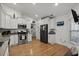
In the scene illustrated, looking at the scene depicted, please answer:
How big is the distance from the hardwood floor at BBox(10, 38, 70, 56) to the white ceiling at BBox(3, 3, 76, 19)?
1.06ft

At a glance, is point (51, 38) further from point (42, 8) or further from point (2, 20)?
point (2, 20)

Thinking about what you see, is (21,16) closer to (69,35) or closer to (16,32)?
(16,32)

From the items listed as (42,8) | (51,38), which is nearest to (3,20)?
(42,8)

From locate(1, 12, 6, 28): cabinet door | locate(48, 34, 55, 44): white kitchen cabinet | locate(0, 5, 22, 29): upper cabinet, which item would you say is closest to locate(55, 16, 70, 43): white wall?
locate(48, 34, 55, 44): white kitchen cabinet

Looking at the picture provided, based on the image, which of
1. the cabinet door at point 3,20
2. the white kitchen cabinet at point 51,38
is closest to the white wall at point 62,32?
the white kitchen cabinet at point 51,38

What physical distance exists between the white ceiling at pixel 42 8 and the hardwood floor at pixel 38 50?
32 centimetres

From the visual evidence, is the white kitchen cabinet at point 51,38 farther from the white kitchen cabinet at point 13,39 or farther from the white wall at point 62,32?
the white kitchen cabinet at point 13,39

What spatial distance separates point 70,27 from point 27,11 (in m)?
0.50

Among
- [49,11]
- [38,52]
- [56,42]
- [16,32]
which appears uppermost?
[49,11]

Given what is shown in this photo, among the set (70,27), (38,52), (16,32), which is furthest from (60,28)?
(16,32)

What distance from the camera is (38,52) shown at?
879 mm

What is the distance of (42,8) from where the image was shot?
866mm

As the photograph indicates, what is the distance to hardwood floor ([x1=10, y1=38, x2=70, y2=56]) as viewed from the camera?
2.83 ft

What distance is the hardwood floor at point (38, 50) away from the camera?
862mm
